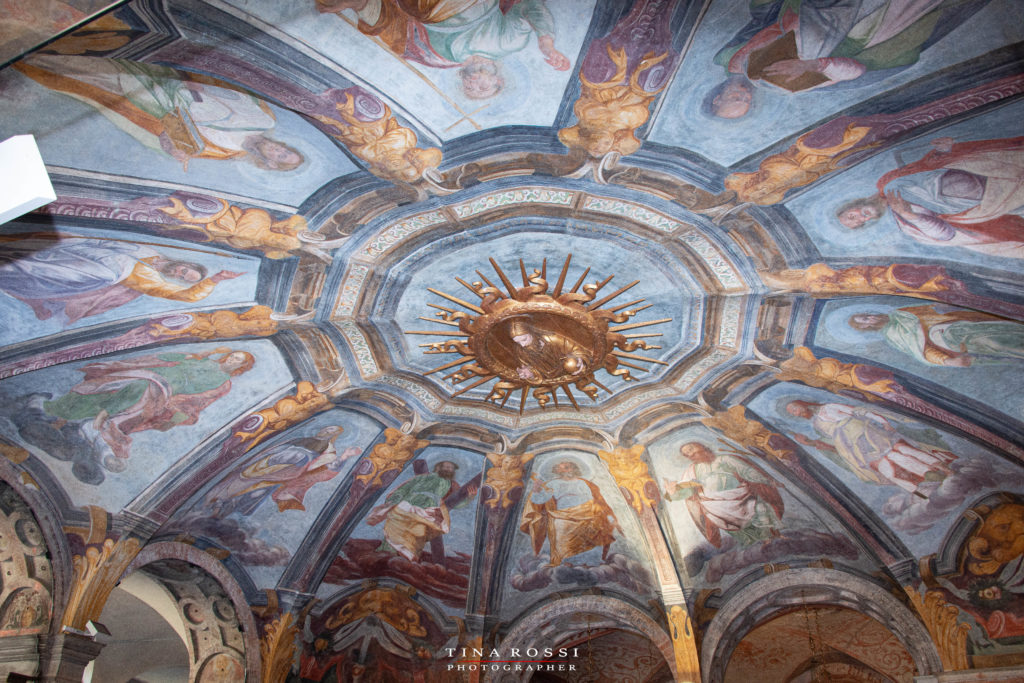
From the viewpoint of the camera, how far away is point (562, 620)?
13.8 m

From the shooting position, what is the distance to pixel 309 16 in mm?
5773

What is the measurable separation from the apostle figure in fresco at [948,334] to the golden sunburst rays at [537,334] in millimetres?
2581

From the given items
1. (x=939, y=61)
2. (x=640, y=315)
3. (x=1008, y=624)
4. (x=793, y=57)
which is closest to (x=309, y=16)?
(x=793, y=57)

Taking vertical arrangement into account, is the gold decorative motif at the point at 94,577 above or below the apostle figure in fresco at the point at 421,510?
below

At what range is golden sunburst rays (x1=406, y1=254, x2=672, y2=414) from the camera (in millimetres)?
9516

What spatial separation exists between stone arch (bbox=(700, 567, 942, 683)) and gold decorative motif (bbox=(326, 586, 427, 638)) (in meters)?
5.05

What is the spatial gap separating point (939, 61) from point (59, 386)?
969 cm

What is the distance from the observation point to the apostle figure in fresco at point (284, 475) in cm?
1150

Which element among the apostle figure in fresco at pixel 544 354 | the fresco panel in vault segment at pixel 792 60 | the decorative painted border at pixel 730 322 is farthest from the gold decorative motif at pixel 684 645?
the fresco panel in vault segment at pixel 792 60

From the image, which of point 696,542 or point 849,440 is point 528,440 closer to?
point 696,542

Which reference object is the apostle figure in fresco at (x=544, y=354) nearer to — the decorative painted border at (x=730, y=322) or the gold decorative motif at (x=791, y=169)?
the decorative painted border at (x=730, y=322)

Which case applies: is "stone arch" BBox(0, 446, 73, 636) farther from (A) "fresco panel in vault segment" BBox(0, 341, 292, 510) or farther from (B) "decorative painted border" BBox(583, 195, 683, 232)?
(B) "decorative painted border" BBox(583, 195, 683, 232)

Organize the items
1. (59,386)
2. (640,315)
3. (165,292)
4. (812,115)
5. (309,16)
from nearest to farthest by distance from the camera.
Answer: (309,16)
(812,115)
(165,292)
(59,386)
(640,315)

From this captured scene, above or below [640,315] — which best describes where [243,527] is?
below
